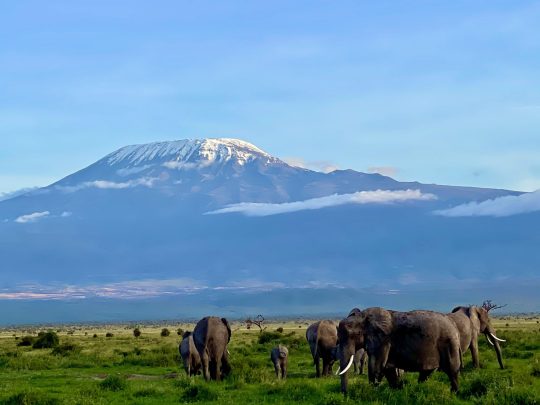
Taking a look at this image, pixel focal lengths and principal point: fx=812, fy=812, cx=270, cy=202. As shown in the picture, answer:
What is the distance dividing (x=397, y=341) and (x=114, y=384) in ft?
34.7

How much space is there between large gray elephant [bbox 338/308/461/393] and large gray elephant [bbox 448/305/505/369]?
14.2ft

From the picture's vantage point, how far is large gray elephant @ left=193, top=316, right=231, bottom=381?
91.0 ft

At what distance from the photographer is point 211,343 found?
27688mm

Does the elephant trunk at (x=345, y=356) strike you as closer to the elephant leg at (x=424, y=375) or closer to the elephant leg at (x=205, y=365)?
the elephant leg at (x=424, y=375)

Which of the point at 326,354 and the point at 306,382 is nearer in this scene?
the point at 306,382

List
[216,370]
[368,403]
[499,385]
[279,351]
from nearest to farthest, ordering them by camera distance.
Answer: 1. [368,403]
2. [499,385]
3. [216,370]
4. [279,351]

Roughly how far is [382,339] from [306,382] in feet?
17.9

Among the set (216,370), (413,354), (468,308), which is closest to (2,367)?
(216,370)

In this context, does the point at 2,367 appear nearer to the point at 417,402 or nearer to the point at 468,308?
the point at 468,308

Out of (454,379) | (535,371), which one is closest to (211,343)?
(454,379)

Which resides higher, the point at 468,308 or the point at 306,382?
the point at 468,308

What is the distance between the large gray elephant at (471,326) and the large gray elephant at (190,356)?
31.8 ft

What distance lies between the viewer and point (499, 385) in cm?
2233

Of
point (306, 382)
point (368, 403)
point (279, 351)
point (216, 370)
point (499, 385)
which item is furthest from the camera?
point (279, 351)
